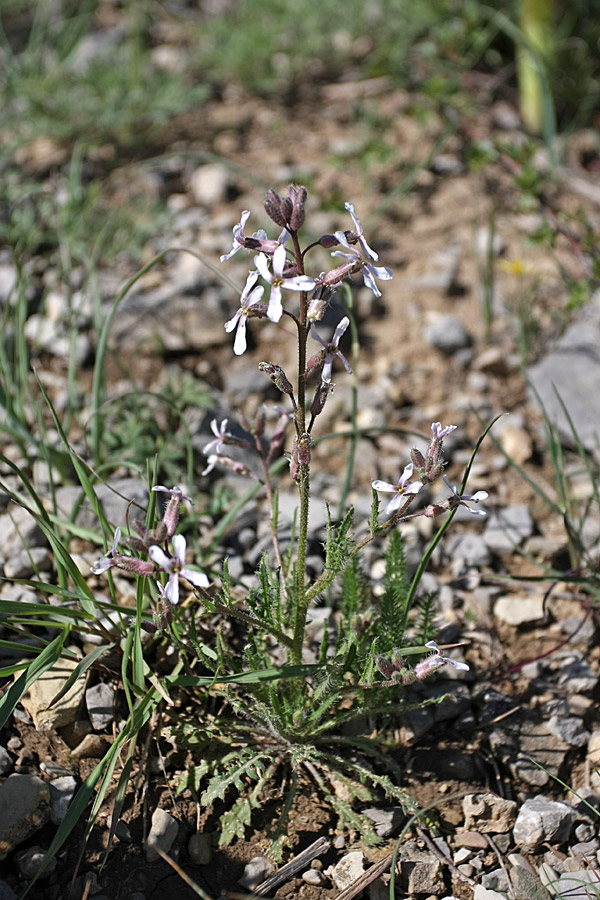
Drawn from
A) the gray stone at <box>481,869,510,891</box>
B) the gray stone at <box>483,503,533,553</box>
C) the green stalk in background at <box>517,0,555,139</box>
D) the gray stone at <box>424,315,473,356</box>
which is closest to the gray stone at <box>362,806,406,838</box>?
the gray stone at <box>481,869,510,891</box>

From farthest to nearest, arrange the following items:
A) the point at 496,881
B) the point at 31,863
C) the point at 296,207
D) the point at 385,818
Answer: the point at 385,818 < the point at 496,881 < the point at 31,863 < the point at 296,207

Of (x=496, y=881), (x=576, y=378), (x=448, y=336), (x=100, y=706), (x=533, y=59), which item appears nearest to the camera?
(x=496, y=881)

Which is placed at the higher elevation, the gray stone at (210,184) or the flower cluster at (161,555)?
Answer: the gray stone at (210,184)

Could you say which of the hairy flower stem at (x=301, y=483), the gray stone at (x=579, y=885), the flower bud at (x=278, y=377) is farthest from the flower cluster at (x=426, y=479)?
the gray stone at (x=579, y=885)

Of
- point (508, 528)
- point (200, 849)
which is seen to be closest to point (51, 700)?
point (200, 849)

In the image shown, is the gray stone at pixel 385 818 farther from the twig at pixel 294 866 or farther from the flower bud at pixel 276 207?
the flower bud at pixel 276 207

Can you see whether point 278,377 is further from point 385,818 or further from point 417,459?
point 385,818

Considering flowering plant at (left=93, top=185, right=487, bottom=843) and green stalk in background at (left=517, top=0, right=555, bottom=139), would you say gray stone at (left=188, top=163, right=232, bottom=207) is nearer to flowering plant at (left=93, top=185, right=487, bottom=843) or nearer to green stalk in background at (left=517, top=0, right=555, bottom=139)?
green stalk in background at (left=517, top=0, right=555, bottom=139)
